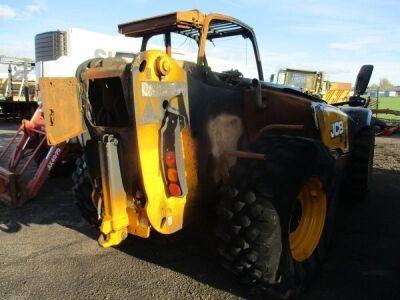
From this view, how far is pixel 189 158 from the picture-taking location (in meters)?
2.81

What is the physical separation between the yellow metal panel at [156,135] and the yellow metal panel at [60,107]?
19.2 inches

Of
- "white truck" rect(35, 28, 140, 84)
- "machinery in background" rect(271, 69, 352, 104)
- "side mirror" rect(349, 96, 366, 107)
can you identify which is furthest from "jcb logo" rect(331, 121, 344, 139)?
"machinery in background" rect(271, 69, 352, 104)

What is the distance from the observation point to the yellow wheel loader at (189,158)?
2596 mm

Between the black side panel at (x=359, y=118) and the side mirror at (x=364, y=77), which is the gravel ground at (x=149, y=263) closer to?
the black side panel at (x=359, y=118)

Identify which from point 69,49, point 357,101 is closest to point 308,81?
point 69,49

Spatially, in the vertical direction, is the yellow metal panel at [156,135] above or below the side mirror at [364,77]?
below

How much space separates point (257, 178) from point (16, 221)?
128 inches

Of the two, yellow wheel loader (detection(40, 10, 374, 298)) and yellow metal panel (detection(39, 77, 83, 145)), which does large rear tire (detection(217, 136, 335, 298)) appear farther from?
yellow metal panel (detection(39, 77, 83, 145))

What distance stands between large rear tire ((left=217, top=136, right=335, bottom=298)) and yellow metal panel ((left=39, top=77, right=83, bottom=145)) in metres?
1.12

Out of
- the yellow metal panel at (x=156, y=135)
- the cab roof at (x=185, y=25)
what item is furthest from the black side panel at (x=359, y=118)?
the yellow metal panel at (x=156, y=135)

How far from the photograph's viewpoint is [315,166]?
2.97 meters

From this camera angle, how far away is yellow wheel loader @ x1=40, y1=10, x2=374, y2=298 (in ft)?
8.52

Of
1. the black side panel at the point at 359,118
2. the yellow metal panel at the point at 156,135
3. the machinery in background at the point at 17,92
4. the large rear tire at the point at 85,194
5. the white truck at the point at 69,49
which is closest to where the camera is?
the yellow metal panel at the point at 156,135

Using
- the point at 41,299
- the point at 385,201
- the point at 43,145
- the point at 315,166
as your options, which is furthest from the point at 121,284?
the point at 385,201
